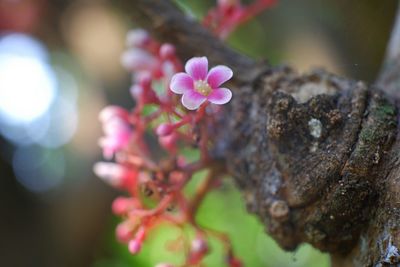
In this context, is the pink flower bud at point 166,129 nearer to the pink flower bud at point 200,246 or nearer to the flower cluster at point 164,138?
the flower cluster at point 164,138

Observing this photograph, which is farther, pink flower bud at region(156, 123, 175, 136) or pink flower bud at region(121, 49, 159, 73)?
pink flower bud at region(121, 49, 159, 73)

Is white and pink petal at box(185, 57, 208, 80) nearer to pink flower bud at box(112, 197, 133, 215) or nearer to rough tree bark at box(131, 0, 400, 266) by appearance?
rough tree bark at box(131, 0, 400, 266)

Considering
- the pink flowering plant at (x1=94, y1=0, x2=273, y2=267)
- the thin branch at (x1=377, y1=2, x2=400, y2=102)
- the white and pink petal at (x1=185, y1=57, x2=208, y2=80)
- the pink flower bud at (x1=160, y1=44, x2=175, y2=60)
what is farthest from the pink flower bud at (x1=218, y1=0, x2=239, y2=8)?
the white and pink petal at (x1=185, y1=57, x2=208, y2=80)

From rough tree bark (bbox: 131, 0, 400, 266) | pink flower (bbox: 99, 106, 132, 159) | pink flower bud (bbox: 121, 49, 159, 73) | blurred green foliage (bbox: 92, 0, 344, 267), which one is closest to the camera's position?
rough tree bark (bbox: 131, 0, 400, 266)

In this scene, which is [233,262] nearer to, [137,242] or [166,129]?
[137,242]

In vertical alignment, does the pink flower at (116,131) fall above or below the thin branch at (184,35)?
below

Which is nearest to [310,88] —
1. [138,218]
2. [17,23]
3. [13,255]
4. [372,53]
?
[138,218]

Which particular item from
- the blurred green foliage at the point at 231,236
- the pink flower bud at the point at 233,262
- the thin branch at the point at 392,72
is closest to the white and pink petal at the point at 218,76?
the thin branch at the point at 392,72

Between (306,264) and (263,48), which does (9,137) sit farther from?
(306,264)
